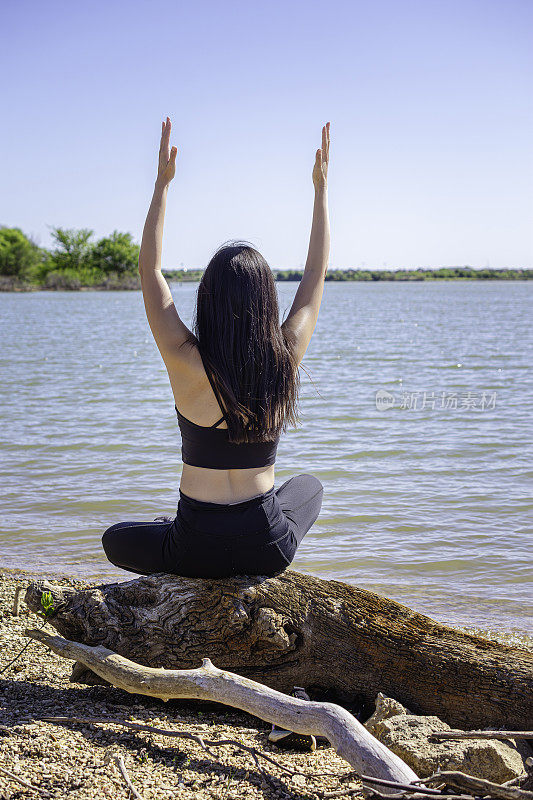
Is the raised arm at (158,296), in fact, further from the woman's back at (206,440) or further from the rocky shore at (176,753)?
the rocky shore at (176,753)

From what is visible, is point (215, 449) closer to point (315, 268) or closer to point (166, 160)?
point (315, 268)

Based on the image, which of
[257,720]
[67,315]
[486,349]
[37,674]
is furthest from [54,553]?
[67,315]

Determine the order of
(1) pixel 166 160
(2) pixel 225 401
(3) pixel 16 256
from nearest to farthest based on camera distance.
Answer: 1. (2) pixel 225 401
2. (1) pixel 166 160
3. (3) pixel 16 256

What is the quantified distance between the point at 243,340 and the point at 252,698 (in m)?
1.27

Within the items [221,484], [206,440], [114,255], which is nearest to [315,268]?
[206,440]

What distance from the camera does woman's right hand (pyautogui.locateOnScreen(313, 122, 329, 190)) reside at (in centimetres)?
348

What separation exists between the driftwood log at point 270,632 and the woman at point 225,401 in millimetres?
124

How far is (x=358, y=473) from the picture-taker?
7.52 meters

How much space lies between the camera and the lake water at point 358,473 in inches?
202

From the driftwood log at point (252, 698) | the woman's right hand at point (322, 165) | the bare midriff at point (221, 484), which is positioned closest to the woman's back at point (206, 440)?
the bare midriff at point (221, 484)

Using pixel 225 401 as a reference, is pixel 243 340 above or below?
above

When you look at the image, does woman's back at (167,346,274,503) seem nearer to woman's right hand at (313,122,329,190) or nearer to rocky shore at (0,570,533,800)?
rocky shore at (0,570,533,800)

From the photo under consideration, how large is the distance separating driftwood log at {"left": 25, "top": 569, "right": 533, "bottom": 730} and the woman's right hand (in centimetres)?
183

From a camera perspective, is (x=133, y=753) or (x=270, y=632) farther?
(x=270, y=632)
